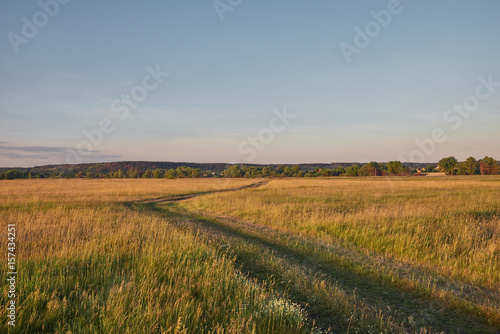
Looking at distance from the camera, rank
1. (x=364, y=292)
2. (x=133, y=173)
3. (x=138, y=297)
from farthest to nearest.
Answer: (x=133, y=173) < (x=364, y=292) < (x=138, y=297)

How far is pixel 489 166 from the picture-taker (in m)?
105

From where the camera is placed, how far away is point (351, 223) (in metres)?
12.3

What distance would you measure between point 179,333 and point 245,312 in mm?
1165

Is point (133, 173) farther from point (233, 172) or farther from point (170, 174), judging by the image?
point (233, 172)

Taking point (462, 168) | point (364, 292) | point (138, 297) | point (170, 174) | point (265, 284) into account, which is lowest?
point (170, 174)

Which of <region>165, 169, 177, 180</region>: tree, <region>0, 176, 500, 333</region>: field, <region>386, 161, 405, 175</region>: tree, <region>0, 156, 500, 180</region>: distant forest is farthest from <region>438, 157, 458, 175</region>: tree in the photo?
<region>0, 176, 500, 333</region>: field

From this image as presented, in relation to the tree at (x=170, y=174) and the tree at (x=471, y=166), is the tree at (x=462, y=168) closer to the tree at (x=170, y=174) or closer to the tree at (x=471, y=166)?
the tree at (x=471, y=166)

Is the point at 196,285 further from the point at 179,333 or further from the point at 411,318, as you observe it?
the point at 411,318

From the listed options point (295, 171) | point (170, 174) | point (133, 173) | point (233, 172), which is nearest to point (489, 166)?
point (295, 171)

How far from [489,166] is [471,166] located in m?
6.19

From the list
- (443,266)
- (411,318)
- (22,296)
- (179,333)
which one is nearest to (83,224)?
(22,296)

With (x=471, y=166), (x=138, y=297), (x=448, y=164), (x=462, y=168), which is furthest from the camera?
(x=448, y=164)

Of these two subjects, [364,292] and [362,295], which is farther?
[364,292]

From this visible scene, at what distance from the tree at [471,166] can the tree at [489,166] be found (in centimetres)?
183
